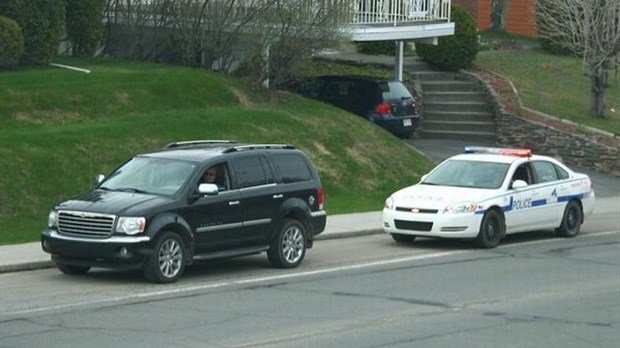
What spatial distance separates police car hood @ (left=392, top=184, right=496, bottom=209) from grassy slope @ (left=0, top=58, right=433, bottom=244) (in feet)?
12.7

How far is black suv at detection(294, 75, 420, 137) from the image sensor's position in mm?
31984

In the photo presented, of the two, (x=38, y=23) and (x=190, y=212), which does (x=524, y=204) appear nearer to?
(x=190, y=212)

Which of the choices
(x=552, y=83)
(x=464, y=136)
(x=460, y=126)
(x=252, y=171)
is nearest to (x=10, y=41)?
(x=252, y=171)

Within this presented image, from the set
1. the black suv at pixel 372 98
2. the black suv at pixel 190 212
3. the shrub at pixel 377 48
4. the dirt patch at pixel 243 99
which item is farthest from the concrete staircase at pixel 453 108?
the black suv at pixel 190 212

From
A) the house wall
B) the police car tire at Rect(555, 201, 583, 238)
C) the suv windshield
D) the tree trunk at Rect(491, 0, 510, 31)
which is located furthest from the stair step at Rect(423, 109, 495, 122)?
the suv windshield

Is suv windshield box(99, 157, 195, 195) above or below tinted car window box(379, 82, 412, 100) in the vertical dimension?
above

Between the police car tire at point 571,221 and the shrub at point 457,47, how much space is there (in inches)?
622

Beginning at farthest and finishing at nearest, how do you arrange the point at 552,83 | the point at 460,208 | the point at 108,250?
the point at 552,83 < the point at 460,208 < the point at 108,250

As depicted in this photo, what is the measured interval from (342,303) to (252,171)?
3.45m

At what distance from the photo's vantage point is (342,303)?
1445 centimetres

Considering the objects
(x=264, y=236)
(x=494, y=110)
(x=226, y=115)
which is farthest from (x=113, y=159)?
(x=494, y=110)

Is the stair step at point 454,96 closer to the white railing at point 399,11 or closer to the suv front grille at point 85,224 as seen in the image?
the white railing at point 399,11

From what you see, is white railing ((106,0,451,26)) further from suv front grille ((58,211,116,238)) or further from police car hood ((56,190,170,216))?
suv front grille ((58,211,116,238))

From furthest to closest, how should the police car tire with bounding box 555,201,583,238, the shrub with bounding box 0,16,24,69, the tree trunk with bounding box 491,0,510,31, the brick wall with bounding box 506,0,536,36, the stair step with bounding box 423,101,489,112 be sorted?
the brick wall with bounding box 506,0,536,36 → the tree trunk with bounding box 491,0,510,31 → the stair step with bounding box 423,101,489,112 → the shrub with bounding box 0,16,24,69 → the police car tire with bounding box 555,201,583,238
